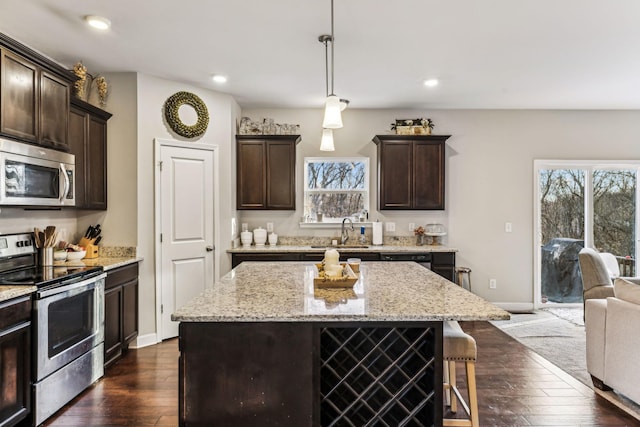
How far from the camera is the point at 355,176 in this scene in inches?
203

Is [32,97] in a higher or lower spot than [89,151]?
higher

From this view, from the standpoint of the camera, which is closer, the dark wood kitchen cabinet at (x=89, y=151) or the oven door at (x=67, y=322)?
the oven door at (x=67, y=322)

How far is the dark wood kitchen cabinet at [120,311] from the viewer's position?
3164mm

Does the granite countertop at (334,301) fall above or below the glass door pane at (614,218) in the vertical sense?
below

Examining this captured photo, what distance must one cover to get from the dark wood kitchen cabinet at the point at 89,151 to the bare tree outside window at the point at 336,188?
2396 millimetres

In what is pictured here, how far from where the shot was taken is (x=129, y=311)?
11.6ft

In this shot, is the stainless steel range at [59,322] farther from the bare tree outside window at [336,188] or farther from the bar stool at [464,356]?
the bare tree outside window at [336,188]

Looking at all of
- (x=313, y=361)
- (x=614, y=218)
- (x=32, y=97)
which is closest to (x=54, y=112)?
(x=32, y=97)

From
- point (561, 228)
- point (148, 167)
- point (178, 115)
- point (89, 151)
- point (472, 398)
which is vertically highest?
point (178, 115)

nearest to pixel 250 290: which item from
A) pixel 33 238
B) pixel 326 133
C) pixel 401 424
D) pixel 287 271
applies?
pixel 287 271

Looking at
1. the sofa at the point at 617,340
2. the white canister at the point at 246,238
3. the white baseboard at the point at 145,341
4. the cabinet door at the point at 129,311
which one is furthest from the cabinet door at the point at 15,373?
the sofa at the point at 617,340

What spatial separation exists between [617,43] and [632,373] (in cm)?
252

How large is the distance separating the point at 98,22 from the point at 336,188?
10.4 ft

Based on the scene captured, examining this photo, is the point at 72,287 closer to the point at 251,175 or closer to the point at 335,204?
the point at 251,175
